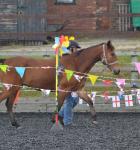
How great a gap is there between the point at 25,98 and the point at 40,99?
0.34 metres

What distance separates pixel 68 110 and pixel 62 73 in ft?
2.33

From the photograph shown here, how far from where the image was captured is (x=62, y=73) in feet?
34.0

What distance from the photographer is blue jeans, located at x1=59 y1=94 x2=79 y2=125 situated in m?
10.5

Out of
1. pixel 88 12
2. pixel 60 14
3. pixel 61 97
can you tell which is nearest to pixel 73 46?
Result: pixel 61 97

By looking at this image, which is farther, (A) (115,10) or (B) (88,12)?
(A) (115,10)

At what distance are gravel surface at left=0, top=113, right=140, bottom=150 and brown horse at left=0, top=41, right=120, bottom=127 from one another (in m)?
0.45

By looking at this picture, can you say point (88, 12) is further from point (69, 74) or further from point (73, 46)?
point (69, 74)

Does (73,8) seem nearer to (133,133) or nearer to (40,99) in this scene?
(40,99)

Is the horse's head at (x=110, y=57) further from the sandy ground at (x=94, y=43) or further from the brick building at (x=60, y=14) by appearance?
the brick building at (x=60, y=14)

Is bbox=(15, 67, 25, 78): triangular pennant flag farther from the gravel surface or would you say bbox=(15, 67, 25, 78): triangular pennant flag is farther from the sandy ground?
the sandy ground

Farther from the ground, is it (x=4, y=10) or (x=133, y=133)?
(x=4, y=10)

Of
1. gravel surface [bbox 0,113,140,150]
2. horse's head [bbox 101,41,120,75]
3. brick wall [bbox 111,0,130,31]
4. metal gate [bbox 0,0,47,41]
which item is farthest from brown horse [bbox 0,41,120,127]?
brick wall [bbox 111,0,130,31]

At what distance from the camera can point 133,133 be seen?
9430 mm

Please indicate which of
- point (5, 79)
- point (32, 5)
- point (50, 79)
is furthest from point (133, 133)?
point (32, 5)
